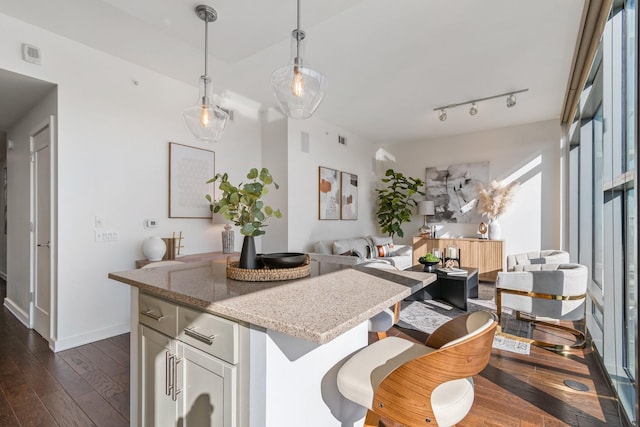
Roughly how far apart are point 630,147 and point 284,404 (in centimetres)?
231

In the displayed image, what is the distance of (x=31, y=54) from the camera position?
8.91 feet

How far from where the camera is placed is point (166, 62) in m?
3.35

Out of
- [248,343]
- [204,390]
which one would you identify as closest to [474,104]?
[248,343]

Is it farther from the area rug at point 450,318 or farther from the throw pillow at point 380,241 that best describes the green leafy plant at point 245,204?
the throw pillow at point 380,241

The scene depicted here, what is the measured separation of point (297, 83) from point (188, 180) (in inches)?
97.5

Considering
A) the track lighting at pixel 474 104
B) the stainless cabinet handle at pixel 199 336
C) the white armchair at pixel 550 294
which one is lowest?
the white armchair at pixel 550 294

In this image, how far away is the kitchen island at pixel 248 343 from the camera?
1.02 m

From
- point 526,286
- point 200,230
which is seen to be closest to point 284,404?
point 526,286

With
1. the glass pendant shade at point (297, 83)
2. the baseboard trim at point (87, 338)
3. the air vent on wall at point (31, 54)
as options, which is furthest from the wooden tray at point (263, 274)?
the air vent on wall at point (31, 54)

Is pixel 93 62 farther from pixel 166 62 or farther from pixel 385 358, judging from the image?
pixel 385 358

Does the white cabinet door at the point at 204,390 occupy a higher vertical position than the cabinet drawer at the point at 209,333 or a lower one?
lower

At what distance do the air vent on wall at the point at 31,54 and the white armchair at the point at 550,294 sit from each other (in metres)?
4.75

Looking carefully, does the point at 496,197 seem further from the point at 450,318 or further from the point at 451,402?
the point at 451,402

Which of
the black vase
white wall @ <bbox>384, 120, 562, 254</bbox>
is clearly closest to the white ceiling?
white wall @ <bbox>384, 120, 562, 254</bbox>
